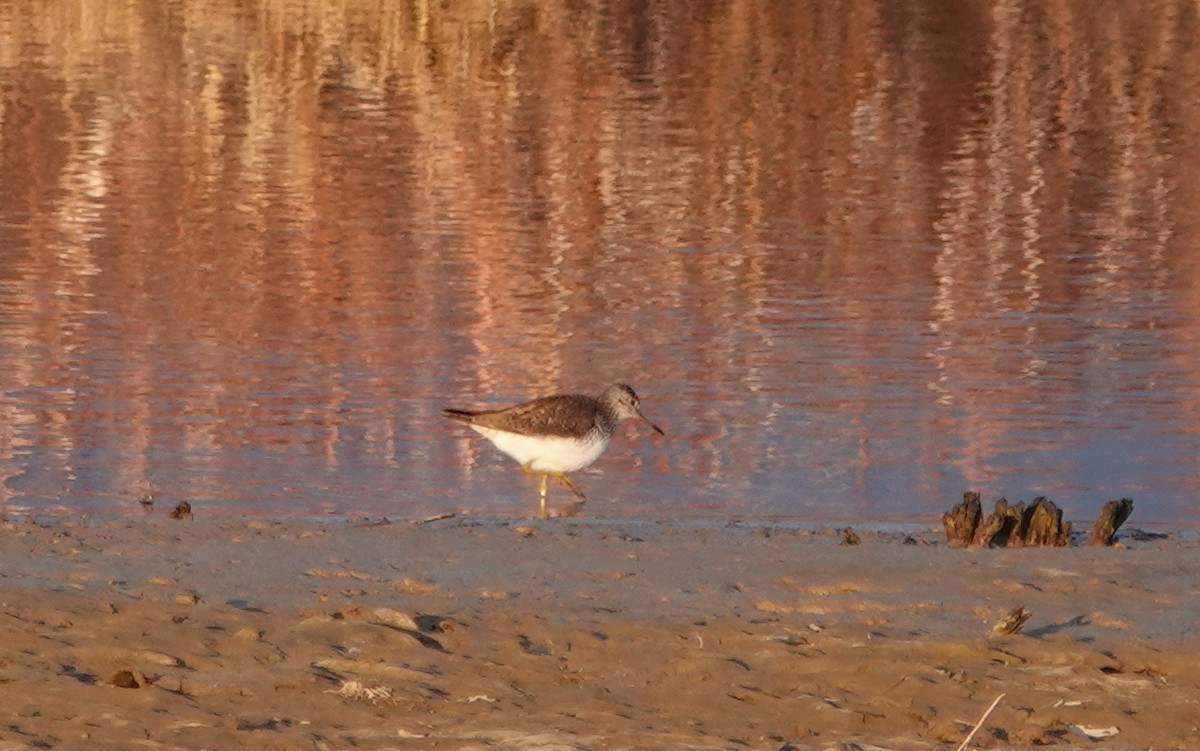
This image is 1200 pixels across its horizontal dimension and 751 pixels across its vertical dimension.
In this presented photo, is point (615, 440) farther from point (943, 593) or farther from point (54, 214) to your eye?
point (54, 214)

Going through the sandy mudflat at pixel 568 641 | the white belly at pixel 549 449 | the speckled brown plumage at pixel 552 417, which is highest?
the sandy mudflat at pixel 568 641

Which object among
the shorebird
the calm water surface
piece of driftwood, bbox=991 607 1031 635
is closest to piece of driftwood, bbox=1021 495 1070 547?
the calm water surface

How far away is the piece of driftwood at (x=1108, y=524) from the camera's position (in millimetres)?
9875

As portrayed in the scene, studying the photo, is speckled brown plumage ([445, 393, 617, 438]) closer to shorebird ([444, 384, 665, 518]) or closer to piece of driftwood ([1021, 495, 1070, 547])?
shorebird ([444, 384, 665, 518])

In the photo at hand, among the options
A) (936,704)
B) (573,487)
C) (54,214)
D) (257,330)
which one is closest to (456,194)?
(54,214)

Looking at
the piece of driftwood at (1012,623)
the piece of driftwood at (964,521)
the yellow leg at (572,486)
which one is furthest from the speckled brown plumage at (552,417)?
the piece of driftwood at (1012,623)

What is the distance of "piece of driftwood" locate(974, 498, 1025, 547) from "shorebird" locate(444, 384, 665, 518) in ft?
7.46

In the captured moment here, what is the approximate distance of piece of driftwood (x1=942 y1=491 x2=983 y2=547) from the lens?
9.73 meters

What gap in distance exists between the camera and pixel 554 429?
37.0 ft

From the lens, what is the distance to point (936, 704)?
→ 686cm

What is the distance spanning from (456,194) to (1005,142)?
7.57 meters

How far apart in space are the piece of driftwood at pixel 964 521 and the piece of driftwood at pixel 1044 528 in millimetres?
202

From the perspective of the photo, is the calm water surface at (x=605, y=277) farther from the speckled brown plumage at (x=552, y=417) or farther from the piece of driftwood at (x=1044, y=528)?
the piece of driftwood at (x=1044, y=528)

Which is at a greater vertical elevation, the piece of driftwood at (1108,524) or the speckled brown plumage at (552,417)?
the piece of driftwood at (1108,524)
